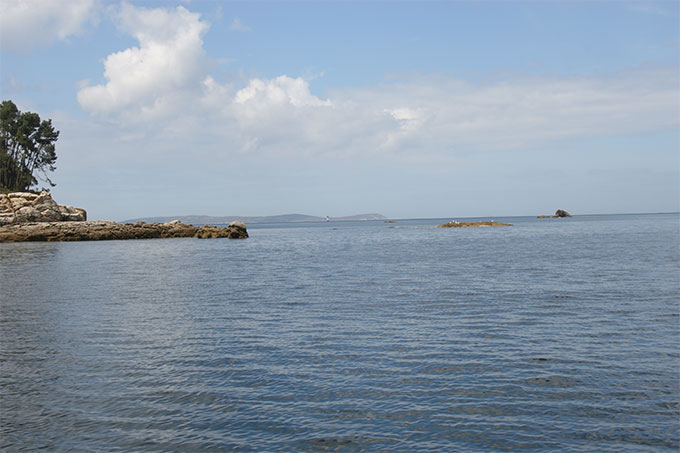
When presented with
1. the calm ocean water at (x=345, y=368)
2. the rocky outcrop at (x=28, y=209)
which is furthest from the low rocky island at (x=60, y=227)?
the calm ocean water at (x=345, y=368)

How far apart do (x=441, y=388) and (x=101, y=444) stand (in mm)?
7334

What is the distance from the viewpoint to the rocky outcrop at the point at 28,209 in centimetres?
8294

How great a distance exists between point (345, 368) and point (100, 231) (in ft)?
287

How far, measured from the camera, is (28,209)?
3337 inches

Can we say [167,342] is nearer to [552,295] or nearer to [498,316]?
[498,316]

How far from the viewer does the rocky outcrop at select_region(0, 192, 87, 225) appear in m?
82.9

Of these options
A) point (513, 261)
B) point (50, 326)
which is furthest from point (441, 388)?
point (513, 261)

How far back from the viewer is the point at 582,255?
1847 inches

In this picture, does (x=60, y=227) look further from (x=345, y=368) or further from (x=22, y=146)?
(x=345, y=368)

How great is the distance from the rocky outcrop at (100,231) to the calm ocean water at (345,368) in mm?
61601

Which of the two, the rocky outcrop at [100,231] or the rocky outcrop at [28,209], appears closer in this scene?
the rocky outcrop at [100,231]

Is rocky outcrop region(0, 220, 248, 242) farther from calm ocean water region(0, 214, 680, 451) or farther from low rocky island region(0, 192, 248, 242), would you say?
calm ocean water region(0, 214, 680, 451)

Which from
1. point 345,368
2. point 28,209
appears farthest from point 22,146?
point 345,368

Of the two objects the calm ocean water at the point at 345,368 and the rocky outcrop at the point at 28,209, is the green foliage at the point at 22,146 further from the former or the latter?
the calm ocean water at the point at 345,368
